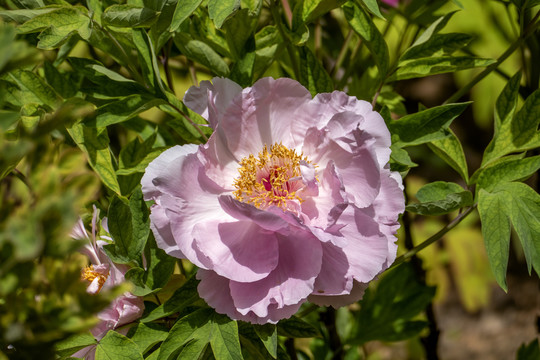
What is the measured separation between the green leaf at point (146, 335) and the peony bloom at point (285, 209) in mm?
86

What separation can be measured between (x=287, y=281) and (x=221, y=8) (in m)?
0.32

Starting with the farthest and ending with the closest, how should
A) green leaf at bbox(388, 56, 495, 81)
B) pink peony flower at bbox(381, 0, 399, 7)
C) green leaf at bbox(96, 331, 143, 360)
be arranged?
1. pink peony flower at bbox(381, 0, 399, 7)
2. green leaf at bbox(388, 56, 495, 81)
3. green leaf at bbox(96, 331, 143, 360)

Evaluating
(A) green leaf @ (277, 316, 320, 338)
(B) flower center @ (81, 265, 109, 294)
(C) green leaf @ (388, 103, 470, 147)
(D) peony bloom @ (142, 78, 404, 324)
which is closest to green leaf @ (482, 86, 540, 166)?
(C) green leaf @ (388, 103, 470, 147)

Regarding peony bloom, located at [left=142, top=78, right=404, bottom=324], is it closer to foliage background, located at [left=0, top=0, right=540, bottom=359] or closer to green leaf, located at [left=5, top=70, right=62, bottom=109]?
foliage background, located at [left=0, top=0, right=540, bottom=359]

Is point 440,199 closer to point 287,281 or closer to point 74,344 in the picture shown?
point 287,281

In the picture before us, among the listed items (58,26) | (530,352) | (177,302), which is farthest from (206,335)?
(530,352)

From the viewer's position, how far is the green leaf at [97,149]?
79 cm

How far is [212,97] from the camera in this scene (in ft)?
2.43

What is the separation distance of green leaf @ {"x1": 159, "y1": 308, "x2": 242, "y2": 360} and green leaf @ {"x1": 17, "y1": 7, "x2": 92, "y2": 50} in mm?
356

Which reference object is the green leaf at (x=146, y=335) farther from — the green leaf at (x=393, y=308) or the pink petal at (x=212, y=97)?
the green leaf at (x=393, y=308)

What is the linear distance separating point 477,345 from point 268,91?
7.66 ft

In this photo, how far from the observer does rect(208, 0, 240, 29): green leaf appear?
672 mm

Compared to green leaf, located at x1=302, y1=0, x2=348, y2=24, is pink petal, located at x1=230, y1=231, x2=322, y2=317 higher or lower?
lower

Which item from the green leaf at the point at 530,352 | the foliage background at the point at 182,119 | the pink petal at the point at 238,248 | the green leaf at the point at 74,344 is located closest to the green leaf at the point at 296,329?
the foliage background at the point at 182,119
